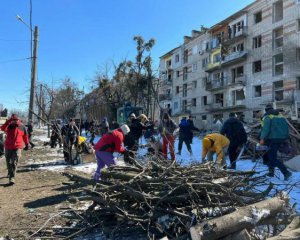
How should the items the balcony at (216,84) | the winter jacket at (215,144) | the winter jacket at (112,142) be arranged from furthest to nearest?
the balcony at (216,84), the winter jacket at (215,144), the winter jacket at (112,142)

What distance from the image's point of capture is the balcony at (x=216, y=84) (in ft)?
137

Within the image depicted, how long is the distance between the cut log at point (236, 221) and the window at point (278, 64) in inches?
1223

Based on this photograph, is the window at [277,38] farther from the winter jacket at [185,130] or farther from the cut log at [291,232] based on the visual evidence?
the cut log at [291,232]

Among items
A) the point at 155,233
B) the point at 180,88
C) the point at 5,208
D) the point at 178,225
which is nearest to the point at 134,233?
the point at 155,233

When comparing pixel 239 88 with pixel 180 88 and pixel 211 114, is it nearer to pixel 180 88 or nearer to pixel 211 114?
pixel 211 114

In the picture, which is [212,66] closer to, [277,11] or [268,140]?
[277,11]

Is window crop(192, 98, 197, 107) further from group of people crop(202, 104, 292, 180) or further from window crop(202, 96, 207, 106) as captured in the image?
group of people crop(202, 104, 292, 180)

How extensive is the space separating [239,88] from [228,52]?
528cm

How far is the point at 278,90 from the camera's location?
109ft

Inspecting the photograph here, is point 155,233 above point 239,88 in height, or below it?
below

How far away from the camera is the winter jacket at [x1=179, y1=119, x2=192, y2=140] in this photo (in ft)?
45.6

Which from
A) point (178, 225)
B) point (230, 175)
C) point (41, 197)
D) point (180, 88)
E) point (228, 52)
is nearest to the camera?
point (178, 225)

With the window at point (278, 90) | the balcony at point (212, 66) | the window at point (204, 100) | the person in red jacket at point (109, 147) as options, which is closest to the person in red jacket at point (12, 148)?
the person in red jacket at point (109, 147)

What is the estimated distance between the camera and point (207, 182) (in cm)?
485
